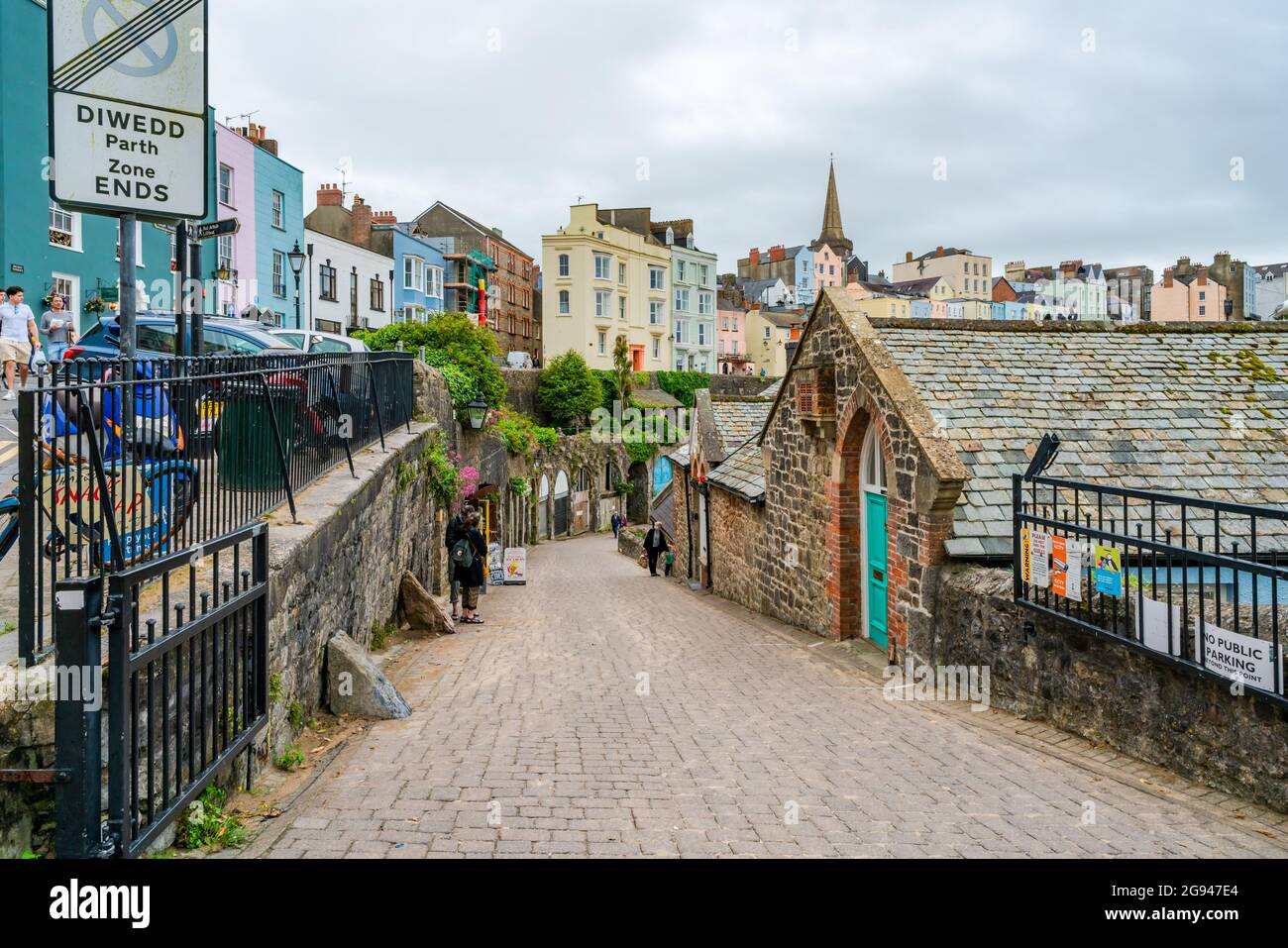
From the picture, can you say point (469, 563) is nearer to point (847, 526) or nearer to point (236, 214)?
point (847, 526)

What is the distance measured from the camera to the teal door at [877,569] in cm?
1183

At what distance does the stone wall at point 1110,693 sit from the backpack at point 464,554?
7.22 metres

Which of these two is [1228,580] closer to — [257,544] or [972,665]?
[972,665]

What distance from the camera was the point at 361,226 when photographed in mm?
49500

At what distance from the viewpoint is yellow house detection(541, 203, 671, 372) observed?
66.5m

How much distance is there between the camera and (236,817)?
16.3ft

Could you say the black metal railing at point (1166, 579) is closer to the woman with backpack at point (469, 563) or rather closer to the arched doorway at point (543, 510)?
the woman with backpack at point (469, 563)

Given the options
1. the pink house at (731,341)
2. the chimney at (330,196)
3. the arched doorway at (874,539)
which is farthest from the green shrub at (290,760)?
the pink house at (731,341)

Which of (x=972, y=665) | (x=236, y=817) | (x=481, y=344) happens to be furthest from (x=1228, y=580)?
(x=481, y=344)

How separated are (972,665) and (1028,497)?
2.08 meters

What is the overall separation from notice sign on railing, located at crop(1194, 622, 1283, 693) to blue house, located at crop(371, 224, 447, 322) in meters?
45.8

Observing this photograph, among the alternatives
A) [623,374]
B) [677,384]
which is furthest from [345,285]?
[677,384]

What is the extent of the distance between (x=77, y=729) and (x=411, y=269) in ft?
168
